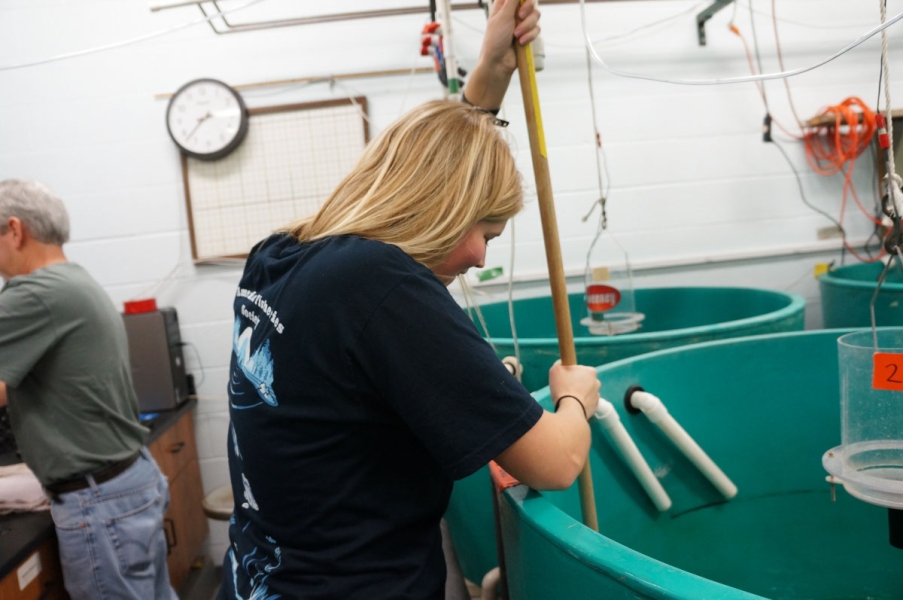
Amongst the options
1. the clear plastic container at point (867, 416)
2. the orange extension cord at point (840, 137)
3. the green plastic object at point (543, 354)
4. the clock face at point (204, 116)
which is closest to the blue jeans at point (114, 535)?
the green plastic object at point (543, 354)

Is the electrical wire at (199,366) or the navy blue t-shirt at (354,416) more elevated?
the navy blue t-shirt at (354,416)

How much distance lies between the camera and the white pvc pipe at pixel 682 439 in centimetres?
117

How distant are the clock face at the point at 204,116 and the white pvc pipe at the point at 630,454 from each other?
1.81 metres

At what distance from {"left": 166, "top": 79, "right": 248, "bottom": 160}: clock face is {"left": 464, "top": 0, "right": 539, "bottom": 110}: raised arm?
1.44 metres

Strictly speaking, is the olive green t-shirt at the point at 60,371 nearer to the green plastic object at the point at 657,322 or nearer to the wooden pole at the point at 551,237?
the green plastic object at the point at 657,322

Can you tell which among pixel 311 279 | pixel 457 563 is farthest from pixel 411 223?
pixel 457 563

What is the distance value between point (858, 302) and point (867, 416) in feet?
3.47

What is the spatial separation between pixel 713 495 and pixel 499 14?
3.46 ft

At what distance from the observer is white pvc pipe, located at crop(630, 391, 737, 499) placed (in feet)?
3.84

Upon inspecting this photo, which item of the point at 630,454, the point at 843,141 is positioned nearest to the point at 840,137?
the point at 843,141

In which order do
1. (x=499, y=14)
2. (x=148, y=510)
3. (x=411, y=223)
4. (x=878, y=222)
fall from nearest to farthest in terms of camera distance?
(x=411, y=223), (x=499, y=14), (x=148, y=510), (x=878, y=222)

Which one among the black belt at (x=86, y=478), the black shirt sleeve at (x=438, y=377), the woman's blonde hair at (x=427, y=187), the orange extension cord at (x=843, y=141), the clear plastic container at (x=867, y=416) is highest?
the orange extension cord at (x=843, y=141)

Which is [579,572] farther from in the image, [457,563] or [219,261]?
[219,261]

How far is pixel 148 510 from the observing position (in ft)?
4.88
